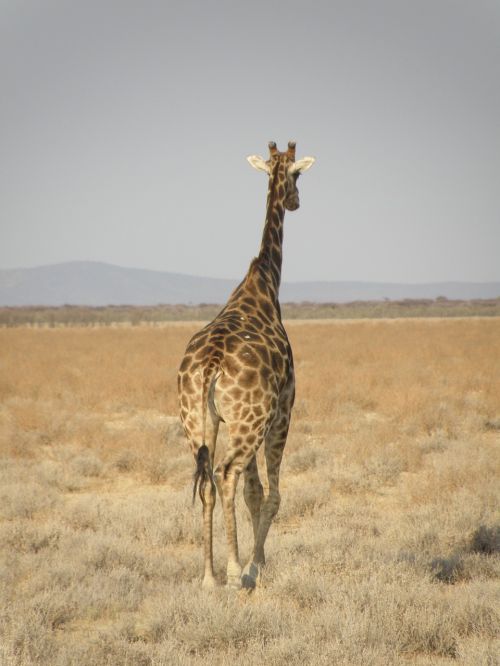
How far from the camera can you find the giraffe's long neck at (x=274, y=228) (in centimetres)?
596

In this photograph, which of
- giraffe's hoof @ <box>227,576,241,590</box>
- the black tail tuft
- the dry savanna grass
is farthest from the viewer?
giraffe's hoof @ <box>227,576,241,590</box>

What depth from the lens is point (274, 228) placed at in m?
6.13

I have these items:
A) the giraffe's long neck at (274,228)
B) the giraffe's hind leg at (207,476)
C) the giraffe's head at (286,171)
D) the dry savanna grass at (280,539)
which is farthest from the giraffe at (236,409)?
the giraffe's head at (286,171)

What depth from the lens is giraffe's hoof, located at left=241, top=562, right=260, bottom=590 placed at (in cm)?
486

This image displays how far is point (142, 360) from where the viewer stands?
2006cm

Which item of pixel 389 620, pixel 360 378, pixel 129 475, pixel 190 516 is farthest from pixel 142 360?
pixel 389 620

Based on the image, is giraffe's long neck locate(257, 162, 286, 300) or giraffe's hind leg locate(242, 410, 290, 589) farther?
giraffe's long neck locate(257, 162, 286, 300)

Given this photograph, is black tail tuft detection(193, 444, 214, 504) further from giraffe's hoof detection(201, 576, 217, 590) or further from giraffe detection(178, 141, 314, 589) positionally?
giraffe's hoof detection(201, 576, 217, 590)

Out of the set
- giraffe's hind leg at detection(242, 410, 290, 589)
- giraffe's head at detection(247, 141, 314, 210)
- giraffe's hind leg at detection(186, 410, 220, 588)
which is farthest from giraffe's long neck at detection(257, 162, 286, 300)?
Answer: giraffe's hind leg at detection(186, 410, 220, 588)

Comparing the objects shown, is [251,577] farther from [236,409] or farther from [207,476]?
[236,409]

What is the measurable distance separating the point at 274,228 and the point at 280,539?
284 centimetres

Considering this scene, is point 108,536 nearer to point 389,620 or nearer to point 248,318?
point 248,318

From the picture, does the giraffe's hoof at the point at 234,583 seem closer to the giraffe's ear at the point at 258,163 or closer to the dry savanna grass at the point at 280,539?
the dry savanna grass at the point at 280,539

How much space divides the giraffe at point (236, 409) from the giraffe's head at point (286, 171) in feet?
4.69
